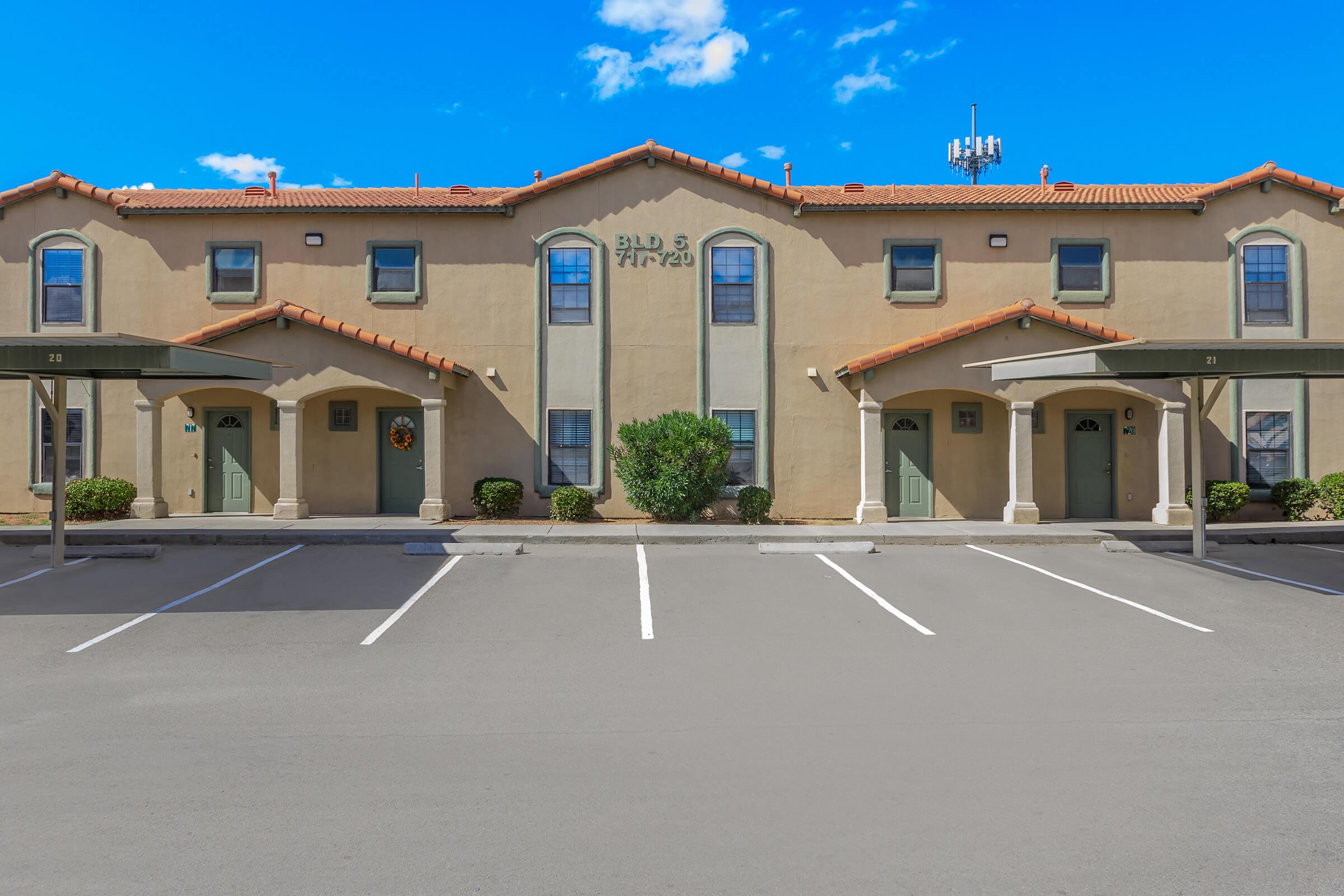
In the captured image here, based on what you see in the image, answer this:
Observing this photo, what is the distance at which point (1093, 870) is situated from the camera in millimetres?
3619

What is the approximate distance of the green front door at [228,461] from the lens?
17391mm

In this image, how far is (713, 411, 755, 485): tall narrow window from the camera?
56.7 feet

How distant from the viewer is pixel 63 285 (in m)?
17.6

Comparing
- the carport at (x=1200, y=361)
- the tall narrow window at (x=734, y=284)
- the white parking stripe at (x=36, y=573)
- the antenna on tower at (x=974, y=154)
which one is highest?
the antenna on tower at (x=974, y=154)

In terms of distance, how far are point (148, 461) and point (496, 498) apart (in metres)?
6.80

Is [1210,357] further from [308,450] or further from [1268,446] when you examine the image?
[308,450]

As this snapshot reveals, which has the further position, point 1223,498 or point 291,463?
point 1223,498

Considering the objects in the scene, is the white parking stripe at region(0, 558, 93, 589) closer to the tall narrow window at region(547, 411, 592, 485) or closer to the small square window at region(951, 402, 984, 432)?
the tall narrow window at region(547, 411, 592, 485)

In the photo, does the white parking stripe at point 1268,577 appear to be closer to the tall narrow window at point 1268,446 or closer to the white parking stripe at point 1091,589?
the white parking stripe at point 1091,589

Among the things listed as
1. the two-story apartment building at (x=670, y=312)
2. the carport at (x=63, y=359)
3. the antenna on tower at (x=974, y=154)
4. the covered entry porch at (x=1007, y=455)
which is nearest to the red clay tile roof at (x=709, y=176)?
the two-story apartment building at (x=670, y=312)

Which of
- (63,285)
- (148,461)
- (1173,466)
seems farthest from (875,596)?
(63,285)

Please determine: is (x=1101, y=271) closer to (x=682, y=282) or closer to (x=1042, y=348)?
(x=1042, y=348)

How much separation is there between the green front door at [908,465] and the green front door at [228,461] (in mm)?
13413

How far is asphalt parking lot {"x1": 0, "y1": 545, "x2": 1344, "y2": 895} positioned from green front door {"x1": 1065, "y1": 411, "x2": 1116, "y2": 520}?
744 cm
